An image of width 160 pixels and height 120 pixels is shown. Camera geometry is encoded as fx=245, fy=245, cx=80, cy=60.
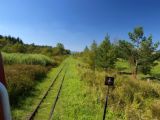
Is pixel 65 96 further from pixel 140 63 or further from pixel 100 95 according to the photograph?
pixel 140 63

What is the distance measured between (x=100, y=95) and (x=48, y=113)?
3621mm

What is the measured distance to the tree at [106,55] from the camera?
34.4 meters

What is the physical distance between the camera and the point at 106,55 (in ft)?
113

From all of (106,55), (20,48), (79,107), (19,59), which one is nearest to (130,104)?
(79,107)

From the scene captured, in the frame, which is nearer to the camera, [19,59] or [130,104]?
[130,104]

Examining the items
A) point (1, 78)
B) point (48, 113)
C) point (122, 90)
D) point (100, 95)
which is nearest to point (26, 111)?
point (48, 113)

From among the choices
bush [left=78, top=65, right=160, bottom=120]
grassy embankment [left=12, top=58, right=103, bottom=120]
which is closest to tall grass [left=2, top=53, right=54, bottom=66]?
grassy embankment [left=12, top=58, right=103, bottom=120]

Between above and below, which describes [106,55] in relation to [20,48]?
below

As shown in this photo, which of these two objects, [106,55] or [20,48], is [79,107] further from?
[20,48]

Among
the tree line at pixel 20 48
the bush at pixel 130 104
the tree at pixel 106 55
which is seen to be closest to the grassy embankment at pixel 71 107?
the bush at pixel 130 104

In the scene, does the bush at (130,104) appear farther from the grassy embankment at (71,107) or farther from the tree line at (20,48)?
the tree line at (20,48)

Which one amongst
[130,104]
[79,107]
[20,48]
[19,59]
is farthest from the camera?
[20,48]

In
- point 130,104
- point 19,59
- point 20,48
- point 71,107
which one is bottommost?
point 71,107

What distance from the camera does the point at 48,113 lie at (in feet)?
36.0
